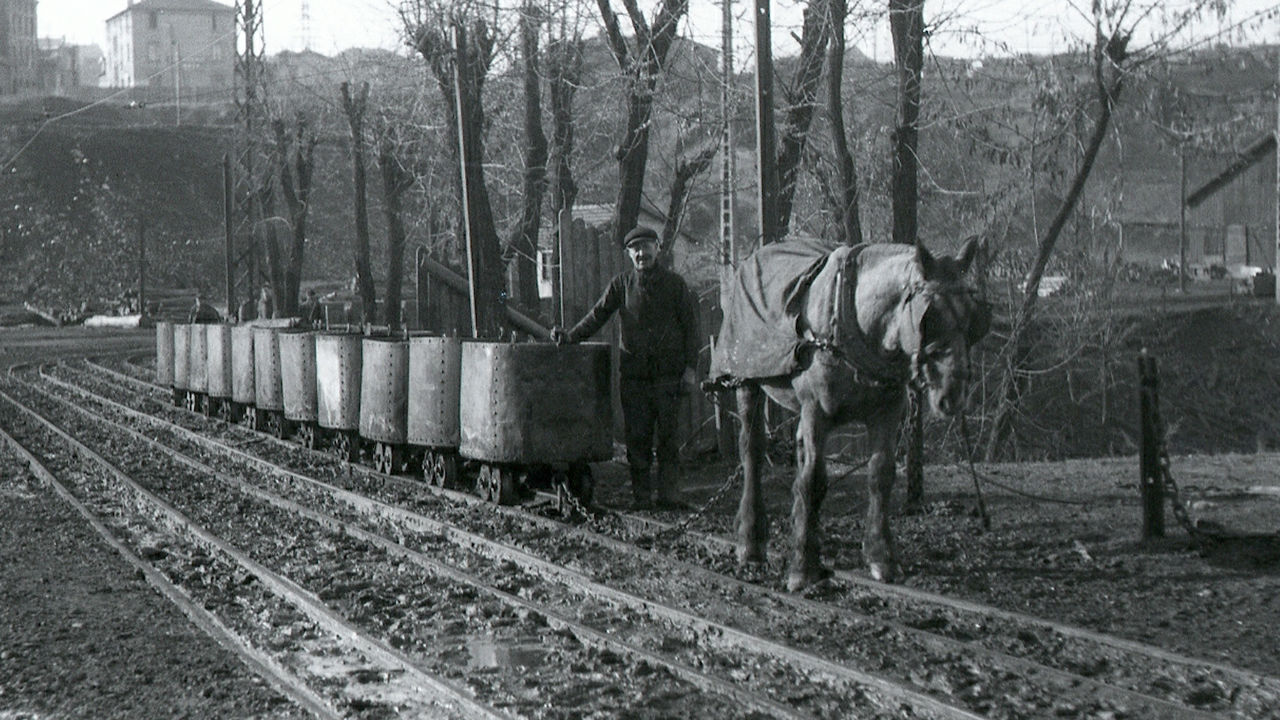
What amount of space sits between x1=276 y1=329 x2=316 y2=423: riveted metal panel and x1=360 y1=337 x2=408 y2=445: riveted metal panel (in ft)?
8.94

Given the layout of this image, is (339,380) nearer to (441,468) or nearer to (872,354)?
(441,468)

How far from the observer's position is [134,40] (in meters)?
144

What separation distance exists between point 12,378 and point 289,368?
1789 cm

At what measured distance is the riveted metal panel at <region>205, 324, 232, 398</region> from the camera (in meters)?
23.2

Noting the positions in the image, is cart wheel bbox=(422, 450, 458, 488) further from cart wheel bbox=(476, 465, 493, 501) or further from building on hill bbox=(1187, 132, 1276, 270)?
building on hill bbox=(1187, 132, 1276, 270)

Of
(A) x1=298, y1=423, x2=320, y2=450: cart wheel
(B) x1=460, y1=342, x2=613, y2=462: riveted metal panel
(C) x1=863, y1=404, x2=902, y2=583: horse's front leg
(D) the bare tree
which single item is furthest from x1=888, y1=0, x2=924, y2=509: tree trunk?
(D) the bare tree

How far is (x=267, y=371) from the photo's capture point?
2041 cm

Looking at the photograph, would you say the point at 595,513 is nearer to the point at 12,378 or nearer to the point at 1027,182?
the point at 1027,182

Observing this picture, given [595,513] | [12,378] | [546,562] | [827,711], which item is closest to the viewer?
[827,711]

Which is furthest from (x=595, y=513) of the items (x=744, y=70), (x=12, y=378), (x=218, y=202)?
(x=218, y=202)

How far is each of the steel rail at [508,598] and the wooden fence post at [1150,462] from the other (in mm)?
4068

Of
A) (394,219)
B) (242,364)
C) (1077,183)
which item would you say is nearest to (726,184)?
(1077,183)

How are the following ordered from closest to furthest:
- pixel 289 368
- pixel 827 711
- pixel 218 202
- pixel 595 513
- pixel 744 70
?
pixel 827 711, pixel 595 513, pixel 744 70, pixel 289 368, pixel 218 202

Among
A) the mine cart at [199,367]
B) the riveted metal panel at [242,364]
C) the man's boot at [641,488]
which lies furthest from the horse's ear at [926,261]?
the mine cart at [199,367]
